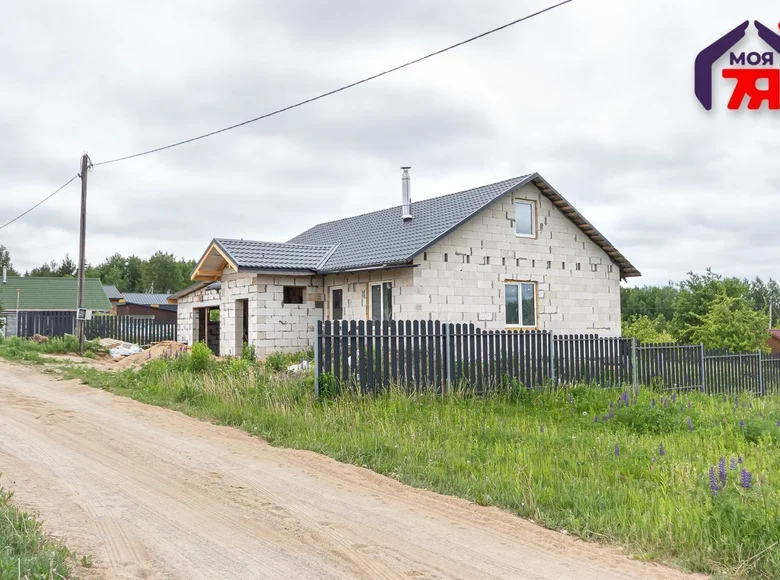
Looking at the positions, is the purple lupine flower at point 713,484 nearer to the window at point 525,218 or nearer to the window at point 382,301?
the window at point 382,301

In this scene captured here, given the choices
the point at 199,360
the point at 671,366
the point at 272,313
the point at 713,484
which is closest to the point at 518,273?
the point at 671,366

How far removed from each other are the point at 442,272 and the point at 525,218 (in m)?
3.84

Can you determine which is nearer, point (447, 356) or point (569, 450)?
point (569, 450)

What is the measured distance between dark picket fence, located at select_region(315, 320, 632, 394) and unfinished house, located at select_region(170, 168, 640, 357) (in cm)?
432

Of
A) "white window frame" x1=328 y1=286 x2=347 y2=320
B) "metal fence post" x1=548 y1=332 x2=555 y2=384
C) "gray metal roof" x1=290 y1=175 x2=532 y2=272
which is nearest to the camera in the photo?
"metal fence post" x1=548 y1=332 x2=555 y2=384

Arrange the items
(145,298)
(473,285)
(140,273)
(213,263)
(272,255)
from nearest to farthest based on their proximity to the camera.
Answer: (473,285) → (272,255) → (213,263) → (145,298) → (140,273)

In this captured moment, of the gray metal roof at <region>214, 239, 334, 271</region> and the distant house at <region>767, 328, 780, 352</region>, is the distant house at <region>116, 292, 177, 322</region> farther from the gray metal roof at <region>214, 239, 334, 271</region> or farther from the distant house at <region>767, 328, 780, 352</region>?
the distant house at <region>767, 328, 780, 352</region>

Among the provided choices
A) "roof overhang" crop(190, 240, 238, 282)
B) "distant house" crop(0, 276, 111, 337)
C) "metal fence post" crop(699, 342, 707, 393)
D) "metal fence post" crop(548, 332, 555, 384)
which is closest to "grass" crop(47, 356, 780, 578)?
"metal fence post" crop(548, 332, 555, 384)

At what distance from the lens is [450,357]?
1340cm

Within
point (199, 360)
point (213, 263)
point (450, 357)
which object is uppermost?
point (213, 263)

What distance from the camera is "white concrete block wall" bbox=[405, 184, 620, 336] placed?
18.9 m

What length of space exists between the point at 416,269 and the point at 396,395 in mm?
6829

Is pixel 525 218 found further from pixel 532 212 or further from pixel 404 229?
pixel 404 229

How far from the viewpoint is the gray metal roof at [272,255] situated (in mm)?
20561
